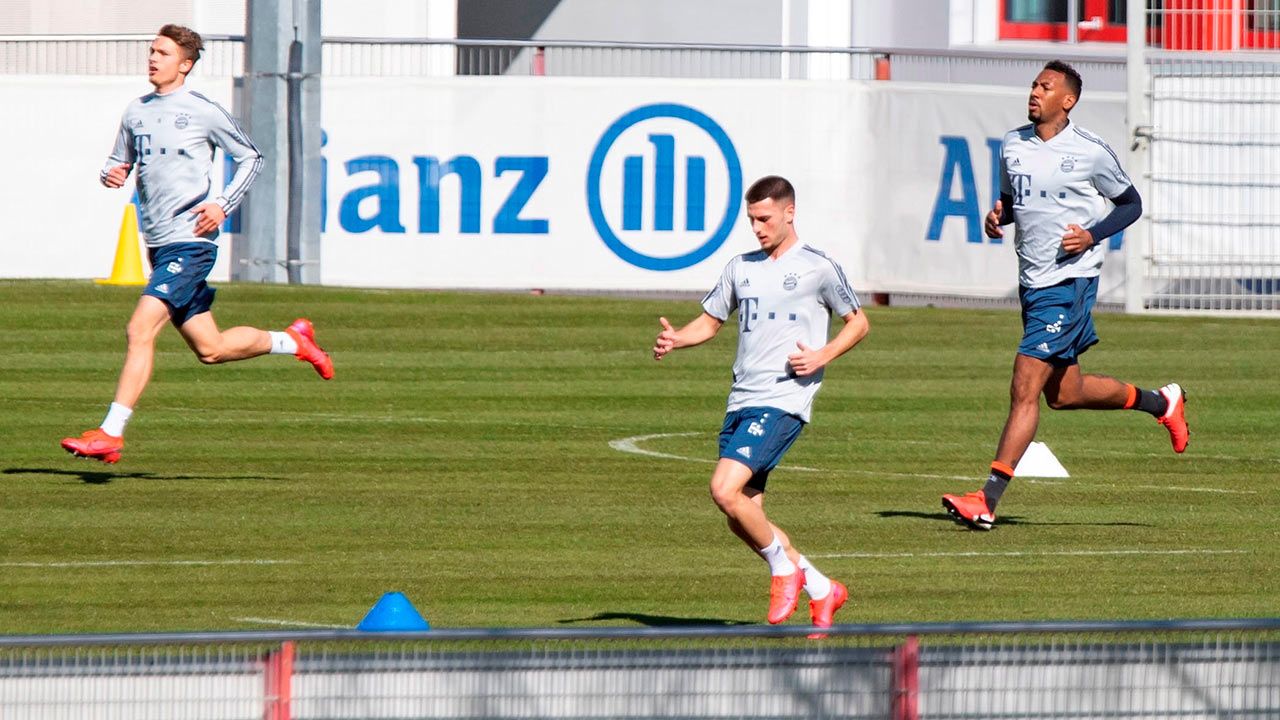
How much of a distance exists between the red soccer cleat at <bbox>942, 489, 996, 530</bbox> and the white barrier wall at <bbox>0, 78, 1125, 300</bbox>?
1105 cm

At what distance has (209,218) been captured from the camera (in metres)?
11.9

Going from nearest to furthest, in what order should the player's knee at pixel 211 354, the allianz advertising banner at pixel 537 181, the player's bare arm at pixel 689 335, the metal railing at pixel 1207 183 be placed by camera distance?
the player's bare arm at pixel 689 335 < the player's knee at pixel 211 354 < the allianz advertising banner at pixel 537 181 < the metal railing at pixel 1207 183

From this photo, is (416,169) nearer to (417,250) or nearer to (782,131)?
(417,250)

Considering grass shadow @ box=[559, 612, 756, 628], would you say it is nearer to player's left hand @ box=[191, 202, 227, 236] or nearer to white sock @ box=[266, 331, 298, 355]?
player's left hand @ box=[191, 202, 227, 236]

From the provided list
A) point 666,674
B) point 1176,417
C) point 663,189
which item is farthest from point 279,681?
point 663,189

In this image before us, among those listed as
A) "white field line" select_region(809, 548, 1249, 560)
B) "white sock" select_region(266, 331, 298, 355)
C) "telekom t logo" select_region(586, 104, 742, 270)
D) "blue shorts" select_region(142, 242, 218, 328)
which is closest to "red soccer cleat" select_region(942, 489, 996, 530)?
"white field line" select_region(809, 548, 1249, 560)

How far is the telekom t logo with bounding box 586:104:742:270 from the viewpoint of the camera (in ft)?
72.0

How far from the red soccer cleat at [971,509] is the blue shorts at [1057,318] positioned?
31.9 inches

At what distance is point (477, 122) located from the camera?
22109 mm

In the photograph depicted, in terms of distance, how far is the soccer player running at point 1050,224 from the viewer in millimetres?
11211

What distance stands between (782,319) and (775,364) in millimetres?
174

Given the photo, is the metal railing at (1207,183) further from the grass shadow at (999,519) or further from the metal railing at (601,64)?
the grass shadow at (999,519)

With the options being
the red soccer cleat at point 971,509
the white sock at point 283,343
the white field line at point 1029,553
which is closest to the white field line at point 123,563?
the white field line at point 1029,553

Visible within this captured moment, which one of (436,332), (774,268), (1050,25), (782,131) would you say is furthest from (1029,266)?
(1050,25)
